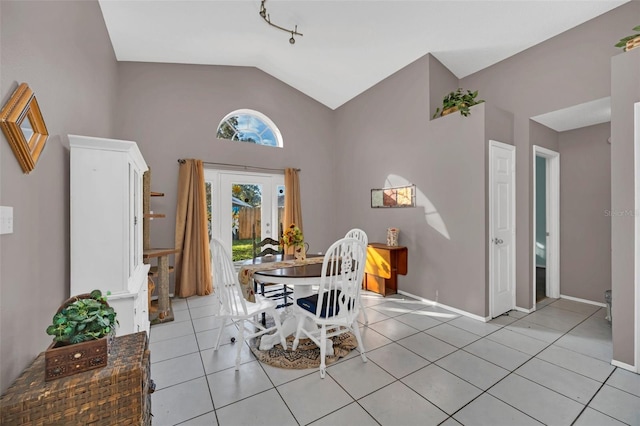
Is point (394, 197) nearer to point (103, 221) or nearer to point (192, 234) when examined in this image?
point (192, 234)

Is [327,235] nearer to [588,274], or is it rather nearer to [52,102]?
[588,274]

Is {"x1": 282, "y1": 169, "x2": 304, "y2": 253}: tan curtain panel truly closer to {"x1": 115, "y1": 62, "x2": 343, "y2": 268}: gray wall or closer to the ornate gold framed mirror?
{"x1": 115, "y1": 62, "x2": 343, "y2": 268}: gray wall

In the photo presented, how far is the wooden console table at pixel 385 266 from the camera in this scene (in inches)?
156

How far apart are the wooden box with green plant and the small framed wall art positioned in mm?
3661

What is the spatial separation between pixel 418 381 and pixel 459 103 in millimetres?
3098

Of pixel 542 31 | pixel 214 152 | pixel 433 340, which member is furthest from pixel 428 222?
pixel 214 152

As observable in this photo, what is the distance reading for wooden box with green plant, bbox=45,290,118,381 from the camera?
1121 millimetres

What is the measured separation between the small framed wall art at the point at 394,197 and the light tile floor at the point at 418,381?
1798 millimetres

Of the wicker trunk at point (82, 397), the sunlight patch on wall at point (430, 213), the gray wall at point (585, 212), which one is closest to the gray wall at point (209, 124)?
the sunlight patch on wall at point (430, 213)

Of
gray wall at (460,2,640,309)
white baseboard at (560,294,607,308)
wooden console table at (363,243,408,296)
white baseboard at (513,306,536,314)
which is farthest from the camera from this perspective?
wooden console table at (363,243,408,296)

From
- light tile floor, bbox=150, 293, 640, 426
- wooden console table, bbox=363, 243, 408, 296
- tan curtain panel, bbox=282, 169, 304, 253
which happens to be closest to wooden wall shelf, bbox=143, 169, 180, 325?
light tile floor, bbox=150, 293, 640, 426

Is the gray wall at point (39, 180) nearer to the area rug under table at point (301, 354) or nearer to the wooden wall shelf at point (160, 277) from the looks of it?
the wooden wall shelf at point (160, 277)

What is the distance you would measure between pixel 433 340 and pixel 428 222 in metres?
1.62

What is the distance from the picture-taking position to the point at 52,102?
1.67 m
